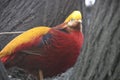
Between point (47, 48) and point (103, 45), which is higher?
point (103, 45)

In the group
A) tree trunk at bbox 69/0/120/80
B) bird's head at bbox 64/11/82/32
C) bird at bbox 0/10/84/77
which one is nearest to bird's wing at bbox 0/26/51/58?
bird at bbox 0/10/84/77

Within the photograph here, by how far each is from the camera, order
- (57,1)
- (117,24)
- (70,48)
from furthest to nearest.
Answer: (57,1)
(70,48)
(117,24)

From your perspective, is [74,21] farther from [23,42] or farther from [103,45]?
[103,45]

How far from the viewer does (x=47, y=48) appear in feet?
5.80

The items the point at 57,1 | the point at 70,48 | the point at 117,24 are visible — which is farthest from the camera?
the point at 57,1

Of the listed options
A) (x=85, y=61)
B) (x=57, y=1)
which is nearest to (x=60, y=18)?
(x=57, y=1)

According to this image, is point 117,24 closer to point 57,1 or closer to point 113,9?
point 113,9

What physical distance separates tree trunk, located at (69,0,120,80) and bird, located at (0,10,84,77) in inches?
32.1

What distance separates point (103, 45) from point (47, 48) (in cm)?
97

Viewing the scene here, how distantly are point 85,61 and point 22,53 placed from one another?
0.91 meters

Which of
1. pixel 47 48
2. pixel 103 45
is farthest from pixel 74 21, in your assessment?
pixel 103 45

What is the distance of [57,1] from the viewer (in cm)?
198

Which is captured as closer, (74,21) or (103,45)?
(103,45)

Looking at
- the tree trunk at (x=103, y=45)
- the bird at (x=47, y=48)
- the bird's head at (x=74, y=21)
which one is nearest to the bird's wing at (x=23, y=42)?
the bird at (x=47, y=48)
